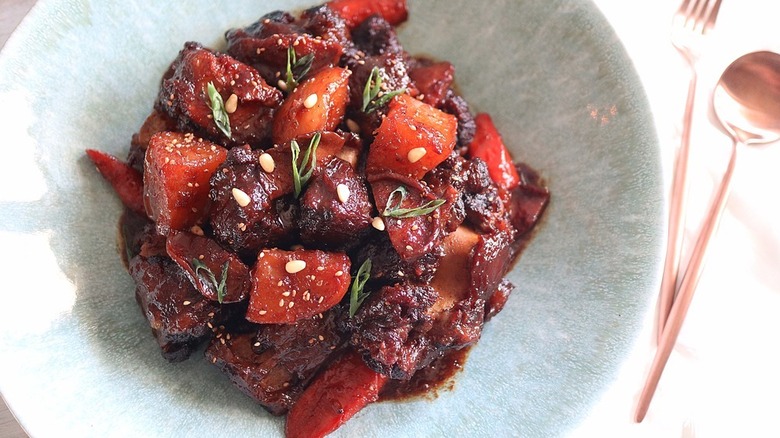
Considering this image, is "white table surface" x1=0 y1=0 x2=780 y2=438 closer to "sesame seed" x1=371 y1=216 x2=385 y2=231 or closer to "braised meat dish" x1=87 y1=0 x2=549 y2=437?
"braised meat dish" x1=87 y1=0 x2=549 y2=437

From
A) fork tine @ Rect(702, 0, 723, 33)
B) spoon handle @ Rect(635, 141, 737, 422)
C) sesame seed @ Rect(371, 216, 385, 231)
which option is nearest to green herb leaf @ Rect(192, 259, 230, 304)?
sesame seed @ Rect(371, 216, 385, 231)

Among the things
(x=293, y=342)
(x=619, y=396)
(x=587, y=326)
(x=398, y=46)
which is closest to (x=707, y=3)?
(x=398, y=46)

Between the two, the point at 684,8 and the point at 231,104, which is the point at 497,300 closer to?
the point at 231,104

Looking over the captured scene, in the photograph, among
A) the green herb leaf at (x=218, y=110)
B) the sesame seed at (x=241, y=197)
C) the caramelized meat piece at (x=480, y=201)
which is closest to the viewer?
the sesame seed at (x=241, y=197)

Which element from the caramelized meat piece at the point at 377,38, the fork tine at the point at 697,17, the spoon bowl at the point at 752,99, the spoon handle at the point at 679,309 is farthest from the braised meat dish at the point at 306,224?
the fork tine at the point at 697,17

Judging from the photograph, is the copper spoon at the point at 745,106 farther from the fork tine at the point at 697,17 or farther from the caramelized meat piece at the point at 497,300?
the caramelized meat piece at the point at 497,300

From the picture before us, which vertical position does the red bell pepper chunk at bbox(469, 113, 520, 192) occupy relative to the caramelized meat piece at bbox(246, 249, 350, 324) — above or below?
below

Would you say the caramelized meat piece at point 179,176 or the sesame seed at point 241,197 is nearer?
the sesame seed at point 241,197
